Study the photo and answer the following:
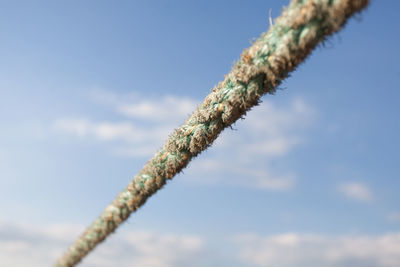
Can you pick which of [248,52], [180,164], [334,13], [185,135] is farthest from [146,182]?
[334,13]

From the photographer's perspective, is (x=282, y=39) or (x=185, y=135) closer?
(x=282, y=39)

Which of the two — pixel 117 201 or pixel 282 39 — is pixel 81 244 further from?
pixel 282 39

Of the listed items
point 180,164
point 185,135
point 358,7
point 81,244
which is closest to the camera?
point 358,7

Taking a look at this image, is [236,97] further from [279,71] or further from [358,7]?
[358,7]

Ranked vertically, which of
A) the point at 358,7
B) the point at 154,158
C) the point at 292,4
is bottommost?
the point at 358,7

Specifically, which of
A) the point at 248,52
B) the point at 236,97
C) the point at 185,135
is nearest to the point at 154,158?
the point at 185,135

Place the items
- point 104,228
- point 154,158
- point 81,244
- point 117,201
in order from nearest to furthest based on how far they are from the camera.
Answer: point 154,158 < point 117,201 < point 104,228 < point 81,244

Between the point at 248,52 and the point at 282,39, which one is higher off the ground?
the point at 248,52
